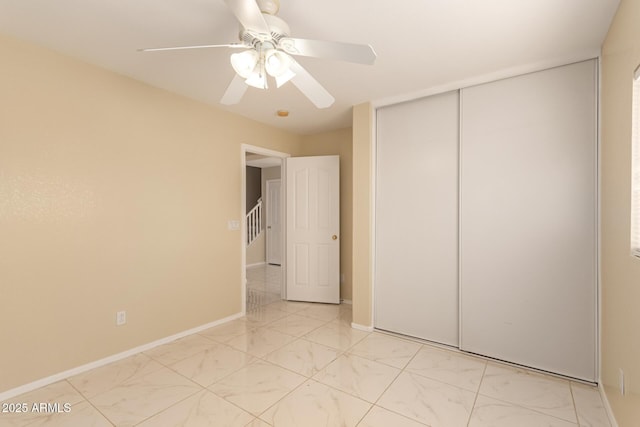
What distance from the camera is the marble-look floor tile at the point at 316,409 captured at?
176cm

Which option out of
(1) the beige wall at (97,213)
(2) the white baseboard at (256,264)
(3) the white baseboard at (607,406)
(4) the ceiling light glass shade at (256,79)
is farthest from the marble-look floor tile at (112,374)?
(2) the white baseboard at (256,264)

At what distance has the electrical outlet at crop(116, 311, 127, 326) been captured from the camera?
252 cm

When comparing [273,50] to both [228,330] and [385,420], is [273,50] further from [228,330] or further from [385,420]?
[228,330]

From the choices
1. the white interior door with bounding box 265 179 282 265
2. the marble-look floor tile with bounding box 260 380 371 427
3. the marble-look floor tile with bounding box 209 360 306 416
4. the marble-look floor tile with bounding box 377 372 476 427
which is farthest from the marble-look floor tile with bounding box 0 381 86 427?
the white interior door with bounding box 265 179 282 265

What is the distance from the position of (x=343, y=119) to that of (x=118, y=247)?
282 centimetres

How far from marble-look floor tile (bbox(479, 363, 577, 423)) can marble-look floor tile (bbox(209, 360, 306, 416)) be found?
140 centimetres

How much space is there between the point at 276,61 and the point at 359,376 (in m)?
2.24

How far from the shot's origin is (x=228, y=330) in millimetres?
3172

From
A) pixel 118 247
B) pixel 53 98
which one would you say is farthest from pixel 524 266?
pixel 53 98

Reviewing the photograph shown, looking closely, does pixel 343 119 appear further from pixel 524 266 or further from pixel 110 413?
pixel 110 413

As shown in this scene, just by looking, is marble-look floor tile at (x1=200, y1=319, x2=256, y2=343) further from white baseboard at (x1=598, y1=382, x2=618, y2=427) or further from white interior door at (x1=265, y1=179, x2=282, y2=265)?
white interior door at (x1=265, y1=179, x2=282, y2=265)

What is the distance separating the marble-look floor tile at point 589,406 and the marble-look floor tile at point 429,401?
2.02 ft

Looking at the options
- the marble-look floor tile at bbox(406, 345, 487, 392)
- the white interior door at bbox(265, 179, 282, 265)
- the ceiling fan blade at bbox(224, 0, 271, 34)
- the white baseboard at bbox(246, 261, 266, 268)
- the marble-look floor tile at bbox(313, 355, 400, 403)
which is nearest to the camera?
the ceiling fan blade at bbox(224, 0, 271, 34)

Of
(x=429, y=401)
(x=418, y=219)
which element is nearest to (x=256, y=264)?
(x=418, y=219)
